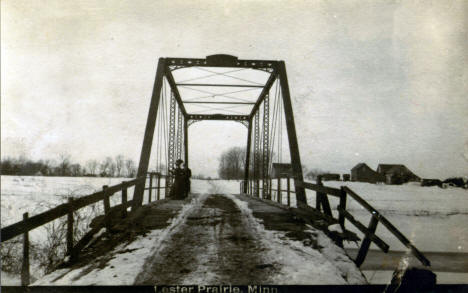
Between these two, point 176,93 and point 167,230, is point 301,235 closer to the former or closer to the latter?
point 167,230

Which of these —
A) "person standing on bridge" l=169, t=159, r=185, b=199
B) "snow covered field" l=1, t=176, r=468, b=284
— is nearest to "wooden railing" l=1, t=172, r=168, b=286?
"person standing on bridge" l=169, t=159, r=185, b=199

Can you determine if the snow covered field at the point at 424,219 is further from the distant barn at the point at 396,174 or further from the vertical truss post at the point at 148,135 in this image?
the distant barn at the point at 396,174

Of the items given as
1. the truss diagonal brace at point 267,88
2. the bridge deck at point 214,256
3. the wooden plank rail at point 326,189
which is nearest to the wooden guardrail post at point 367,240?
the bridge deck at point 214,256

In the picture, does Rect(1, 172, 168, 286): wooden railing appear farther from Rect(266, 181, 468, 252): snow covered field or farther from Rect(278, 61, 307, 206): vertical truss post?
Rect(266, 181, 468, 252): snow covered field

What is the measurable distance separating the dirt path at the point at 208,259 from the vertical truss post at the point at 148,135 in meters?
2.35

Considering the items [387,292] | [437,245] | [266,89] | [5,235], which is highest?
[266,89]

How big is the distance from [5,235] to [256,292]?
2.63 metres

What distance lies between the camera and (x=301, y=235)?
211 inches

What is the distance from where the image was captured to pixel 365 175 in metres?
68.5

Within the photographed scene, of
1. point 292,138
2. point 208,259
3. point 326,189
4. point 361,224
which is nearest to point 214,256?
point 208,259

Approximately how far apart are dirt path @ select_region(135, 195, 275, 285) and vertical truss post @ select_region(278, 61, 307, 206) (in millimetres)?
2309

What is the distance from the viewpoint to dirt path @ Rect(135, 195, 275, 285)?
3502mm

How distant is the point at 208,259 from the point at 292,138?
5.33 m

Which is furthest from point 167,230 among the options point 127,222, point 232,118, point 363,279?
point 232,118
